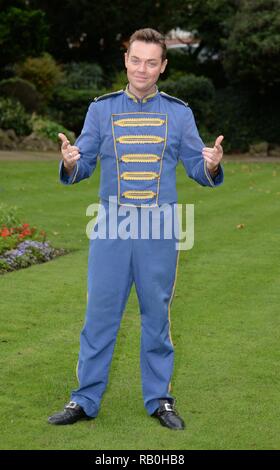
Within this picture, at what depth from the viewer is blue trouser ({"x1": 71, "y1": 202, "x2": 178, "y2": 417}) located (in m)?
5.73

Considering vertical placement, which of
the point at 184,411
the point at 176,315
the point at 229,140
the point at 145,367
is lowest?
the point at 229,140

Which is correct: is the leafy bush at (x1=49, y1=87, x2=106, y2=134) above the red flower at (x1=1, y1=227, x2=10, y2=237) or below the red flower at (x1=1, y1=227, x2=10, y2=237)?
below

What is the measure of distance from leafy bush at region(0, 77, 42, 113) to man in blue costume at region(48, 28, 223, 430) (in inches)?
884

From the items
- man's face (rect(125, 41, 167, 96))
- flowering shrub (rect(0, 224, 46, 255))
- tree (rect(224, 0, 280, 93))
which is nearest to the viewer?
man's face (rect(125, 41, 167, 96))

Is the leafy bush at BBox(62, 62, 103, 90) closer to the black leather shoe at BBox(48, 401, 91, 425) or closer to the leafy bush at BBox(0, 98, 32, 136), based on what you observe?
the leafy bush at BBox(0, 98, 32, 136)

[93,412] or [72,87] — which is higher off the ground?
[93,412]

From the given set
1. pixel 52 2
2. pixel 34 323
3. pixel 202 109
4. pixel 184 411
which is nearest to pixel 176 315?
pixel 34 323

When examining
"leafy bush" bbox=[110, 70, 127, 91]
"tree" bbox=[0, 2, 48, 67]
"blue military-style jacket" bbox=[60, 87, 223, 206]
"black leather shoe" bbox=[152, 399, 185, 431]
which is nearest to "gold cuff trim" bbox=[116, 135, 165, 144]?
"blue military-style jacket" bbox=[60, 87, 223, 206]

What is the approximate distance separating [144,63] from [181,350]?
2.81 metres

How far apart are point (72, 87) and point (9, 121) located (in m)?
6.03

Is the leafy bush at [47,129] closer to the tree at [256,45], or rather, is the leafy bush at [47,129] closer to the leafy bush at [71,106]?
the leafy bush at [71,106]

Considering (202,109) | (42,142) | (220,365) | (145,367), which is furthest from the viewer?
(202,109)

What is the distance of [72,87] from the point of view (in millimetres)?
31422
